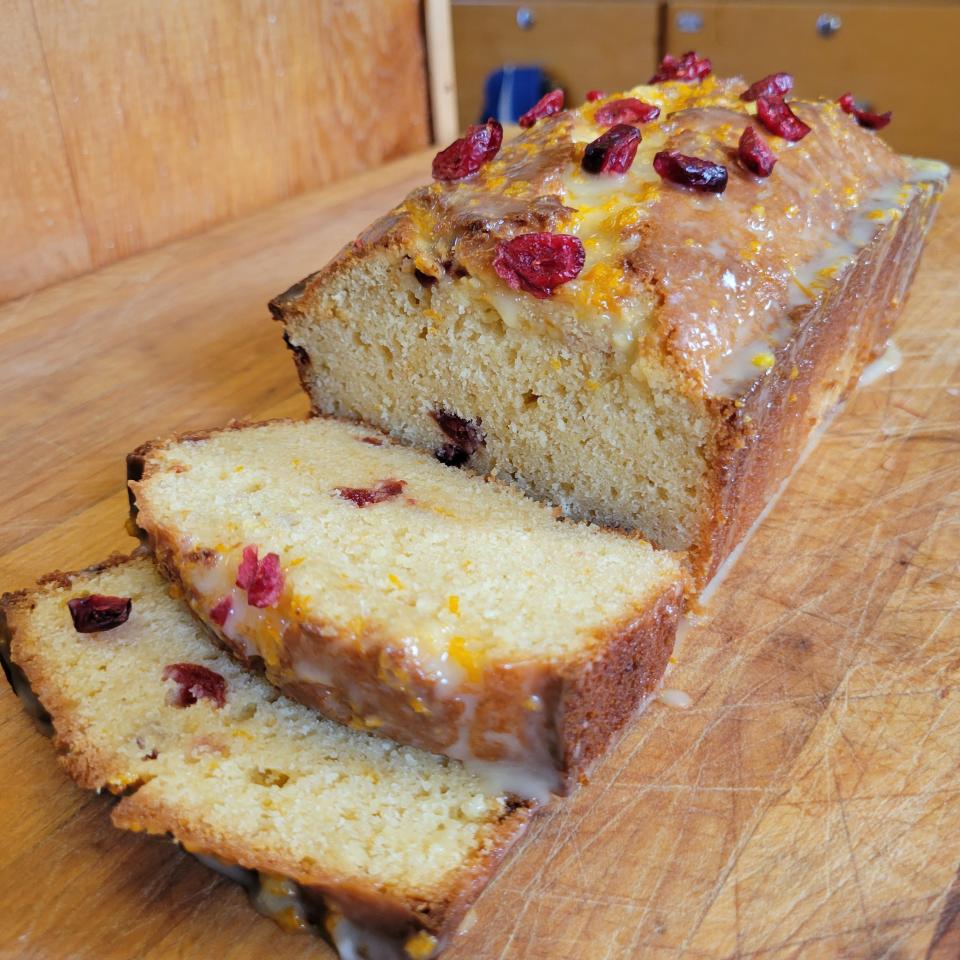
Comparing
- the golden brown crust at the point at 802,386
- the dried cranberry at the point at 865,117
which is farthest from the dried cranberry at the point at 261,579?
the dried cranberry at the point at 865,117

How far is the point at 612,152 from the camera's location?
8.16ft

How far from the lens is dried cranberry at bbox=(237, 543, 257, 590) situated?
6.64 feet

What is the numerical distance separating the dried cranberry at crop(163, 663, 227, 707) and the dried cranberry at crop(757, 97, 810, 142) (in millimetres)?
2084

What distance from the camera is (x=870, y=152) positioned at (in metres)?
3.14

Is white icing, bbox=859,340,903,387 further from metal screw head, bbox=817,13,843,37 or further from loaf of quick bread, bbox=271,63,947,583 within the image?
metal screw head, bbox=817,13,843,37

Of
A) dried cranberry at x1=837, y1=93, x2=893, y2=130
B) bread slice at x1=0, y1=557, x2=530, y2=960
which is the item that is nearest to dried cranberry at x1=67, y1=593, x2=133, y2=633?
bread slice at x1=0, y1=557, x2=530, y2=960

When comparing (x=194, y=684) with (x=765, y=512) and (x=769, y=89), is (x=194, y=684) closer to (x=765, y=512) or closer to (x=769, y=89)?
(x=765, y=512)

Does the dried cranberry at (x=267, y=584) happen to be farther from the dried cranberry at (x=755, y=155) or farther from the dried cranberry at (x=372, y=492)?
the dried cranberry at (x=755, y=155)

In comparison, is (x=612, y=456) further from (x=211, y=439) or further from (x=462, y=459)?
(x=211, y=439)

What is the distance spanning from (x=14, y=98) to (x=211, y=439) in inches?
73.4

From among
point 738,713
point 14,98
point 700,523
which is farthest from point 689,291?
Result: point 14,98

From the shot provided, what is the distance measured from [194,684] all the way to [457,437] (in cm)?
93

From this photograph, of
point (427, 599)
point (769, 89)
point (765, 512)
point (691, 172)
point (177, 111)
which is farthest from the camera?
point (177, 111)

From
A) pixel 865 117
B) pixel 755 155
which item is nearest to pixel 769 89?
pixel 755 155
